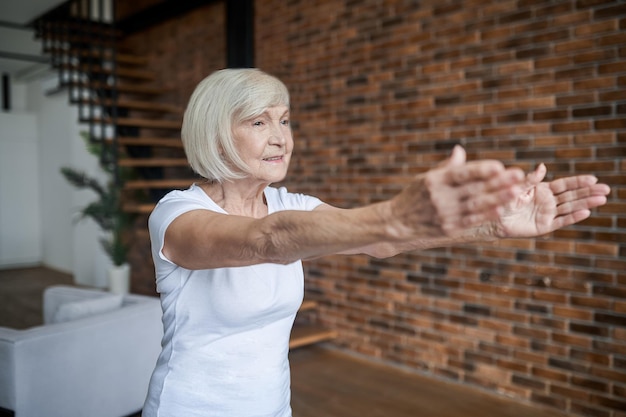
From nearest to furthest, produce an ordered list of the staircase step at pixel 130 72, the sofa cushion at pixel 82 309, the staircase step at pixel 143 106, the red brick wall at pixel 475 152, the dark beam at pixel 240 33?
the red brick wall at pixel 475 152 < the sofa cushion at pixel 82 309 < the dark beam at pixel 240 33 < the staircase step at pixel 143 106 < the staircase step at pixel 130 72

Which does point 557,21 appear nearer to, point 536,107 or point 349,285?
point 536,107

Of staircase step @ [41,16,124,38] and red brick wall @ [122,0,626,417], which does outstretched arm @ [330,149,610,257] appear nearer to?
red brick wall @ [122,0,626,417]

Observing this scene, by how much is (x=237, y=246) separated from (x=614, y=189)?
2.52m

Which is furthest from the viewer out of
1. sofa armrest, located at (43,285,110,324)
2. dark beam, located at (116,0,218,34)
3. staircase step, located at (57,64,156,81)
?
staircase step, located at (57,64,156,81)

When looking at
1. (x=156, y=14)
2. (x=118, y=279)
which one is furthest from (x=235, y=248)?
(x=156, y=14)

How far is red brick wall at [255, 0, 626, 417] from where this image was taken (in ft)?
9.29

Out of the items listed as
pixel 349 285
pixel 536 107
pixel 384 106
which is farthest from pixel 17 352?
pixel 536 107

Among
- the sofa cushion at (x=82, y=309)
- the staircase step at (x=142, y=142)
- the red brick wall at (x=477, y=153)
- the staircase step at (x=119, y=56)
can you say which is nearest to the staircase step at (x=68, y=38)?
the staircase step at (x=119, y=56)

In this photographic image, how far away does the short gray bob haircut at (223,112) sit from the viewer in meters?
1.14

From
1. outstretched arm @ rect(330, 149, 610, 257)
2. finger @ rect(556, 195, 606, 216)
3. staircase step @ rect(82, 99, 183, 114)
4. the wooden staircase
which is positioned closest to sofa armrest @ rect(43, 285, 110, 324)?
the wooden staircase

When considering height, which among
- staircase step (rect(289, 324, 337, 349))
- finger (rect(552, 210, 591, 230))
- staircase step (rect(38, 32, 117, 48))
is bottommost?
staircase step (rect(289, 324, 337, 349))

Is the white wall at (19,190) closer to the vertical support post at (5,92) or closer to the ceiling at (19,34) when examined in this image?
the vertical support post at (5,92)

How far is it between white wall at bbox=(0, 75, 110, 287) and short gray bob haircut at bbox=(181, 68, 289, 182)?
24.0ft

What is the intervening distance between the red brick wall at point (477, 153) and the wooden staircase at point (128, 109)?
1012mm
